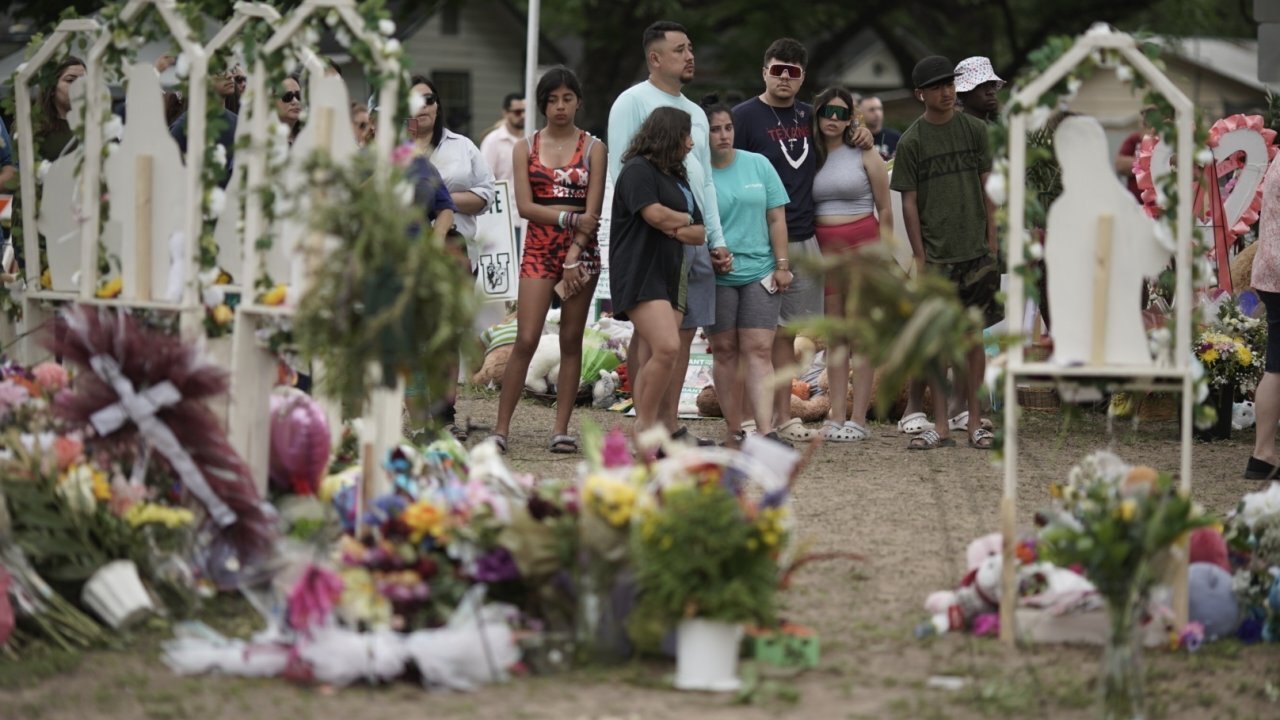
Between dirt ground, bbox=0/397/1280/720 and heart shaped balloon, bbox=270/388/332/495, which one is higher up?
heart shaped balloon, bbox=270/388/332/495

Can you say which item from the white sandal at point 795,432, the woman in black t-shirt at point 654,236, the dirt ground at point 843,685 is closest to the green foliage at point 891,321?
the dirt ground at point 843,685

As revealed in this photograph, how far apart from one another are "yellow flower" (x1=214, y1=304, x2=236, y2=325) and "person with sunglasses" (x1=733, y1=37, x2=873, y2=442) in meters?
3.79

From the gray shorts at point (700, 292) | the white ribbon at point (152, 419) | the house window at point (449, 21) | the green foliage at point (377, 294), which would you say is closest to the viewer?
the green foliage at point (377, 294)

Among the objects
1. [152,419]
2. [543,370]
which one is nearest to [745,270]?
[543,370]

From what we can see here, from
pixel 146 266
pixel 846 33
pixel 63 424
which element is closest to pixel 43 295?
pixel 146 266

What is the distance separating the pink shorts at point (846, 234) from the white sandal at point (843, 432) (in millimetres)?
776

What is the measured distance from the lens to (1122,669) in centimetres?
436

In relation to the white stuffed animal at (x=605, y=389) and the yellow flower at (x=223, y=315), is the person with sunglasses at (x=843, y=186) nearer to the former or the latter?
the white stuffed animal at (x=605, y=389)

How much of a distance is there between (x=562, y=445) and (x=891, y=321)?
4.36 metres

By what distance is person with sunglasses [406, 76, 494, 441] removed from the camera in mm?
8773

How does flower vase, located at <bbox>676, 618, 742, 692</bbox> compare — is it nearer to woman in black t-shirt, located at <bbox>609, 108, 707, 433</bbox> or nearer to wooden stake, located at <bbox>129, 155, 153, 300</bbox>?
wooden stake, located at <bbox>129, 155, 153, 300</bbox>

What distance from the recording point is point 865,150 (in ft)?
30.5

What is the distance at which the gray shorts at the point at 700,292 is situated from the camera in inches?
331

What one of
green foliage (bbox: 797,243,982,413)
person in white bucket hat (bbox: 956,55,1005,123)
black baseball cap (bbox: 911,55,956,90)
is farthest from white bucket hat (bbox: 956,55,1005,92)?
green foliage (bbox: 797,243,982,413)
